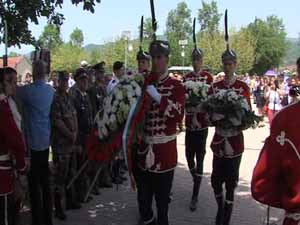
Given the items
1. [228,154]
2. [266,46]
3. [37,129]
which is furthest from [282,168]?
[266,46]

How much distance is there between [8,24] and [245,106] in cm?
394

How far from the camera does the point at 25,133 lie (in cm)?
660

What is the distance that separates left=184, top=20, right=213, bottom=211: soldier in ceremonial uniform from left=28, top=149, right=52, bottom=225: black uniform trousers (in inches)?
83.9

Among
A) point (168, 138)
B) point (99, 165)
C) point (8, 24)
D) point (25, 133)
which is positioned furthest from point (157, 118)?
point (8, 24)

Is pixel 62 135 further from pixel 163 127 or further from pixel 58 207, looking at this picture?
pixel 163 127

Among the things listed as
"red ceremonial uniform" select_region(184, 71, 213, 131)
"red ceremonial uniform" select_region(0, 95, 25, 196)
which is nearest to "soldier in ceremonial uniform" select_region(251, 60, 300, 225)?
"red ceremonial uniform" select_region(0, 95, 25, 196)

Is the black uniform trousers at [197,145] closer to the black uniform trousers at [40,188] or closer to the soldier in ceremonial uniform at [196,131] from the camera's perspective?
the soldier in ceremonial uniform at [196,131]

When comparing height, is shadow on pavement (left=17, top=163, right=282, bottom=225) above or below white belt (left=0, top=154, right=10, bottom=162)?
below

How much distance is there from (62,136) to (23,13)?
7.09 ft

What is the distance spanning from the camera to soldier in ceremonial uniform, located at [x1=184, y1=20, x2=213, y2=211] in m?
7.71

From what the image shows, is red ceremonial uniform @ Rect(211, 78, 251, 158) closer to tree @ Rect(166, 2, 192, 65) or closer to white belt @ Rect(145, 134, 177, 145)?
white belt @ Rect(145, 134, 177, 145)

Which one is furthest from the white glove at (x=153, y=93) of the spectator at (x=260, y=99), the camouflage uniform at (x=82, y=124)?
the spectator at (x=260, y=99)

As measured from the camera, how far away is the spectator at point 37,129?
6.56 m

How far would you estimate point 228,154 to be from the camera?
6.54 metres
